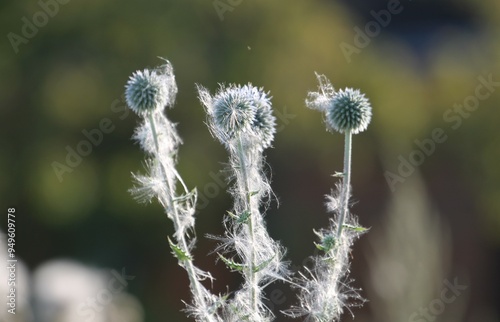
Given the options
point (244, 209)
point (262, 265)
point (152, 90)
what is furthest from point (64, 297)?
point (262, 265)

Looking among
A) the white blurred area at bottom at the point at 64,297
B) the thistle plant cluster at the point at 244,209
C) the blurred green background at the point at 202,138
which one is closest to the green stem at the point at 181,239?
the thistle plant cluster at the point at 244,209

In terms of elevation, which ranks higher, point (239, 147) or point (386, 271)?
point (239, 147)

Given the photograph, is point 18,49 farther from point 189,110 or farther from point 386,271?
point 386,271

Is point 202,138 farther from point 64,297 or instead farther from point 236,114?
point 236,114

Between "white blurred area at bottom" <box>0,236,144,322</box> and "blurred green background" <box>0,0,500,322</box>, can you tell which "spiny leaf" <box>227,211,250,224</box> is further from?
"blurred green background" <box>0,0,500,322</box>

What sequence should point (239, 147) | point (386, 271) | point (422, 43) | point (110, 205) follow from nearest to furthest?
point (239, 147) → point (386, 271) → point (110, 205) → point (422, 43)

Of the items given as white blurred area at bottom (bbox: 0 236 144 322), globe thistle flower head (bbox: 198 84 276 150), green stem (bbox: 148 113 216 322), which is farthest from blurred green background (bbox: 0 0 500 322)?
green stem (bbox: 148 113 216 322)

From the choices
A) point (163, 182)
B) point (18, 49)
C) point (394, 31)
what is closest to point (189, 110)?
point (18, 49)
